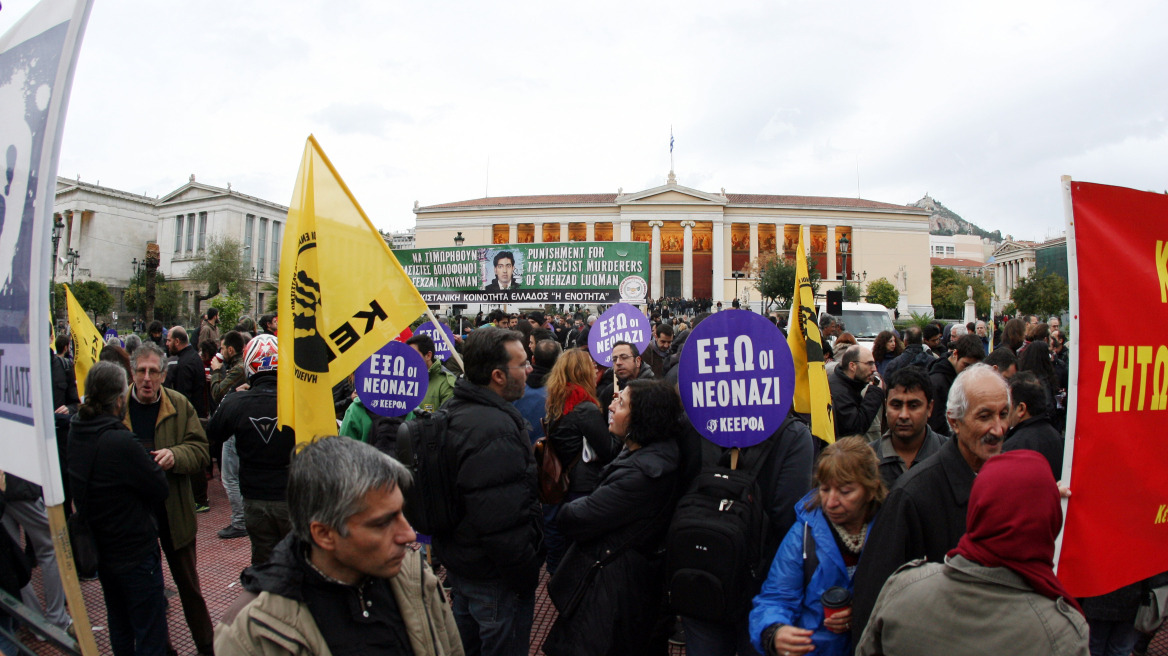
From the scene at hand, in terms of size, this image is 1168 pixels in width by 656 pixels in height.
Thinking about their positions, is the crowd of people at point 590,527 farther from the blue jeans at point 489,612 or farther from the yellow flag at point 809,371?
the yellow flag at point 809,371

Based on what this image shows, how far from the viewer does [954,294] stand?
196 feet

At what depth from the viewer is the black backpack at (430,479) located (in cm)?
275

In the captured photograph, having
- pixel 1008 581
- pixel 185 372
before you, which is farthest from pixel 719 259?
pixel 1008 581

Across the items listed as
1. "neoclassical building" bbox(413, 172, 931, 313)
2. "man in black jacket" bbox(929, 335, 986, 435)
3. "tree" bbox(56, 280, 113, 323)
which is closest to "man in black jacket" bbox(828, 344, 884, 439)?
"man in black jacket" bbox(929, 335, 986, 435)

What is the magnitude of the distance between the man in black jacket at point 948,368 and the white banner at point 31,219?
17.6 ft

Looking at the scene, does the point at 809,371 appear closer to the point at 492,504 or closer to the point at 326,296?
the point at 492,504

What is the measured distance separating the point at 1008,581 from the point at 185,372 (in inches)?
285

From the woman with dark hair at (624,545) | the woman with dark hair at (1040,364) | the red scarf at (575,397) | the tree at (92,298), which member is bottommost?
the woman with dark hair at (624,545)

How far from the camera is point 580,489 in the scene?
3.55 metres

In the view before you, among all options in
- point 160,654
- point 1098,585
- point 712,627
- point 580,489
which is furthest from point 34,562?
point 1098,585

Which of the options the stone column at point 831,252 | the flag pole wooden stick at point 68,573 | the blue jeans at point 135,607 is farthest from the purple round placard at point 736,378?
the stone column at point 831,252

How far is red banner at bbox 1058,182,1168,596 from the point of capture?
85.0 inches

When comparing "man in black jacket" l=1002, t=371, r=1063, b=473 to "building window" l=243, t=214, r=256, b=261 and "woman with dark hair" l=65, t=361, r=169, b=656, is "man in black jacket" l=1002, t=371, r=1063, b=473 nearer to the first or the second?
"woman with dark hair" l=65, t=361, r=169, b=656

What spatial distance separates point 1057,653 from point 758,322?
1.63 metres
